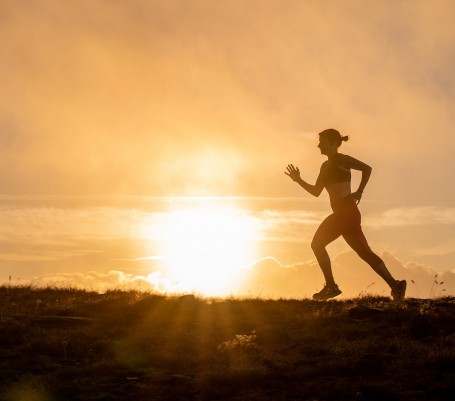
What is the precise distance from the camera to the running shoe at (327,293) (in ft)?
40.4

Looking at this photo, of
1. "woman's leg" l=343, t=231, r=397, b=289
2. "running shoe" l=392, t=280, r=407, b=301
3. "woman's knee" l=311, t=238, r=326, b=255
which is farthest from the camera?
"woman's knee" l=311, t=238, r=326, b=255

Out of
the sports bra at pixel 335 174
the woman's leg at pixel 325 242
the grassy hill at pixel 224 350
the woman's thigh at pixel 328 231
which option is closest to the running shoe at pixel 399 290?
the grassy hill at pixel 224 350

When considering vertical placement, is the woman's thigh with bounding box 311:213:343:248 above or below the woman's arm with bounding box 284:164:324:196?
below

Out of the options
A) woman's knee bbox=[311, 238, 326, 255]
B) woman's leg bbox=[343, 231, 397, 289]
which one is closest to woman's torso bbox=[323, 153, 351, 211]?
woman's leg bbox=[343, 231, 397, 289]

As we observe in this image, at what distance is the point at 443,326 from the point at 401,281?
8.62 ft

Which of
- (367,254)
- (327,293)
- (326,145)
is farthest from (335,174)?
(327,293)

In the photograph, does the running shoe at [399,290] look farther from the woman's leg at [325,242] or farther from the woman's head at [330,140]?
the woman's head at [330,140]

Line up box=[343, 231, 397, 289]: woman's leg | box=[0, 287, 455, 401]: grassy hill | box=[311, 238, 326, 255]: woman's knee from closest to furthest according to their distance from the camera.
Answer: box=[0, 287, 455, 401]: grassy hill → box=[343, 231, 397, 289]: woman's leg → box=[311, 238, 326, 255]: woman's knee

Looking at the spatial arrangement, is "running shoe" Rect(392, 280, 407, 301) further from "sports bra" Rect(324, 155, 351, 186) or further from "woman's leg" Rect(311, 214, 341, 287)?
"sports bra" Rect(324, 155, 351, 186)

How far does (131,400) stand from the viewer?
22.6 feet

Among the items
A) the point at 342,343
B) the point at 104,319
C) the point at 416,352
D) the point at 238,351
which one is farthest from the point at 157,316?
the point at 416,352

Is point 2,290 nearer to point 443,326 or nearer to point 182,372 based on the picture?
point 182,372

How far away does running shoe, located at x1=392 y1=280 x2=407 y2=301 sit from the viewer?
11898mm

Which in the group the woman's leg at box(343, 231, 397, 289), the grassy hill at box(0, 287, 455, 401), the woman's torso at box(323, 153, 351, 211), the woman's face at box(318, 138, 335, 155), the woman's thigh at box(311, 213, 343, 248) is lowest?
the grassy hill at box(0, 287, 455, 401)
